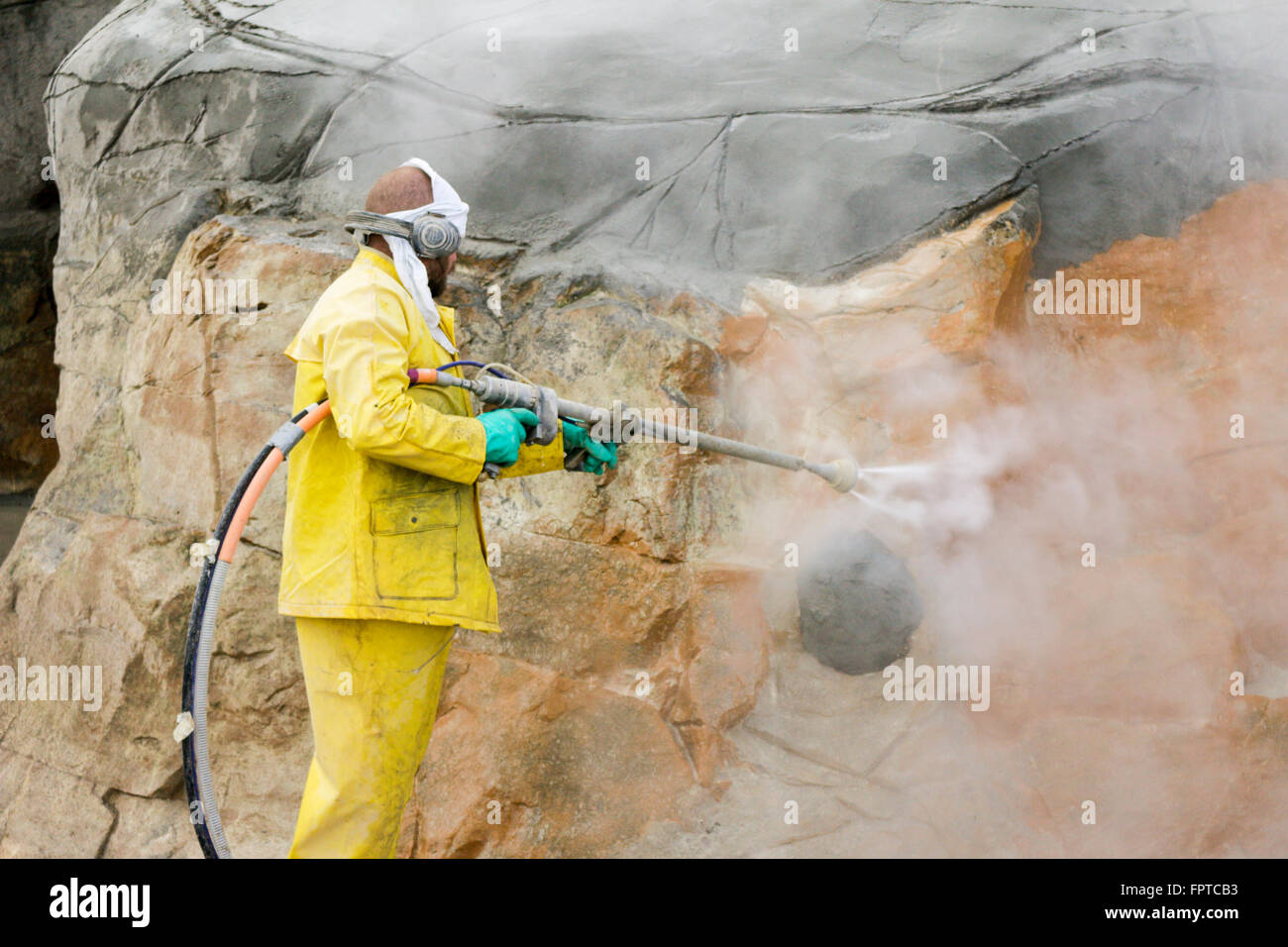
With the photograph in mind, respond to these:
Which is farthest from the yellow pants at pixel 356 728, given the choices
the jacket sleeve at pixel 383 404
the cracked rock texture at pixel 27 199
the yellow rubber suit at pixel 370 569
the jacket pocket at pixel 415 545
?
the cracked rock texture at pixel 27 199

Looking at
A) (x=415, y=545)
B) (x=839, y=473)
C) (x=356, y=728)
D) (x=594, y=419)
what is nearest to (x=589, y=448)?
(x=594, y=419)

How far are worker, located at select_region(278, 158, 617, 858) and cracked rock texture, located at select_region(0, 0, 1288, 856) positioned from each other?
77 cm

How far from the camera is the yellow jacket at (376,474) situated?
2607 mm

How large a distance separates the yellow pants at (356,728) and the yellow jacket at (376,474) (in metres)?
0.09

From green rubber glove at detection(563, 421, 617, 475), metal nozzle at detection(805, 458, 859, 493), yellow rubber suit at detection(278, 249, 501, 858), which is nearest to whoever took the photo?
yellow rubber suit at detection(278, 249, 501, 858)

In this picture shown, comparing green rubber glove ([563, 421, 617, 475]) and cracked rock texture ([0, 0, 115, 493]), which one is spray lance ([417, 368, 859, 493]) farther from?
cracked rock texture ([0, 0, 115, 493])

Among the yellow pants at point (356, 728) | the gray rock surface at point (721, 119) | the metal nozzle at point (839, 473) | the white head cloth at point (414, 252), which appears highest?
the gray rock surface at point (721, 119)

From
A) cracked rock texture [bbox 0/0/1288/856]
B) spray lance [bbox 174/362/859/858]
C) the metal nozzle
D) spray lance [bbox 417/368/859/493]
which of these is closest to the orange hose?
→ spray lance [bbox 174/362/859/858]

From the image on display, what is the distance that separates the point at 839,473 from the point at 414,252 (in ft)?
4.43

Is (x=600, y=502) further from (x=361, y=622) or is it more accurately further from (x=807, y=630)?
(x=361, y=622)

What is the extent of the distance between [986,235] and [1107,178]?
0.54 m

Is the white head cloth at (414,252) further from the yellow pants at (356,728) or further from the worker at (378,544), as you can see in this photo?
the yellow pants at (356,728)

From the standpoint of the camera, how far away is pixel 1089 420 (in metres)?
3.67

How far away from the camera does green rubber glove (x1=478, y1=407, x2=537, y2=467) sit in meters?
2.72
